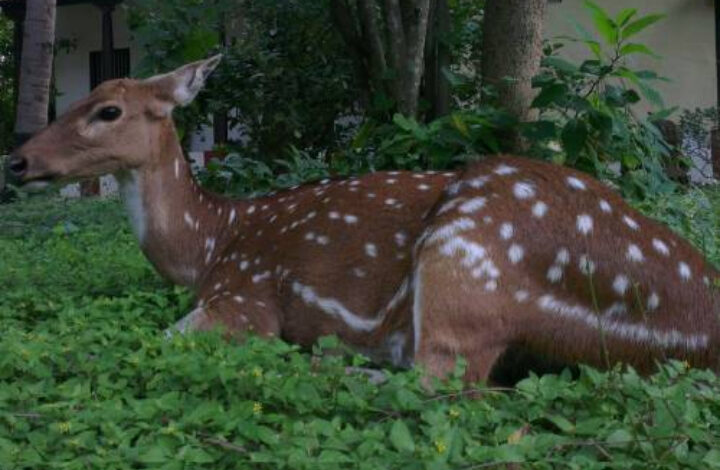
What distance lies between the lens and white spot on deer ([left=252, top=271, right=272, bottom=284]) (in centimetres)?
434

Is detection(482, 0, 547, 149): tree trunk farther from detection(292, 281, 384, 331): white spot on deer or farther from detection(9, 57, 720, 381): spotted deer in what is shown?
detection(292, 281, 384, 331): white spot on deer

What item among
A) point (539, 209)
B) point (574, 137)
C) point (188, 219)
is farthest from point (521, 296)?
point (574, 137)

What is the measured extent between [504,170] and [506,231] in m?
0.35

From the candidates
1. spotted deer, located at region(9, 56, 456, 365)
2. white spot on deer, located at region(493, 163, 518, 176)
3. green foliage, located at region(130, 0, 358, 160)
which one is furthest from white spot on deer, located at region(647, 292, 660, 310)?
green foliage, located at region(130, 0, 358, 160)

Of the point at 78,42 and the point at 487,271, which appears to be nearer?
the point at 487,271

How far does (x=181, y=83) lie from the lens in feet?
16.7

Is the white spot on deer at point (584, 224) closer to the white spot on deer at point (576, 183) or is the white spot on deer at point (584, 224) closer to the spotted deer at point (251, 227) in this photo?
the white spot on deer at point (576, 183)

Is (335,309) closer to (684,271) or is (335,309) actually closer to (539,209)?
(539,209)

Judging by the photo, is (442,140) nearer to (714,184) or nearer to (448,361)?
(448,361)

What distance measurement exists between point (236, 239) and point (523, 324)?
1675 mm

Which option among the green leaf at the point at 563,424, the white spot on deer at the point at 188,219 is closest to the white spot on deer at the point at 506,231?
the green leaf at the point at 563,424

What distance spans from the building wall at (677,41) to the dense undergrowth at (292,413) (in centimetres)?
1269

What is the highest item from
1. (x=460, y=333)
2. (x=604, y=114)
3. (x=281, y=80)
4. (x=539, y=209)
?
(x=281, y=80)

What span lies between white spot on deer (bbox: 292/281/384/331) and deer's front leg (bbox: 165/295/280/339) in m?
0.14
